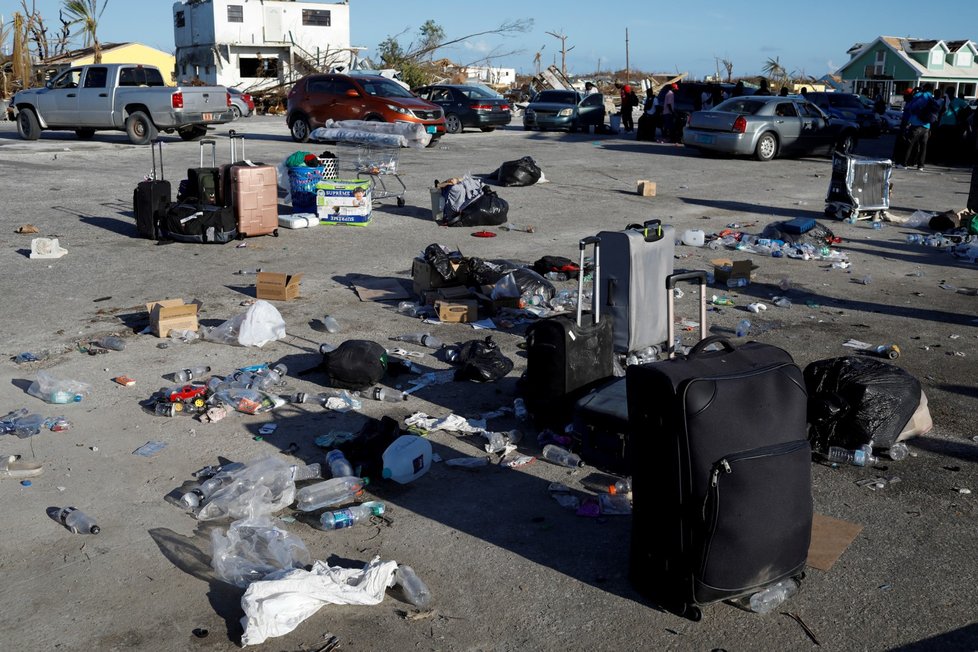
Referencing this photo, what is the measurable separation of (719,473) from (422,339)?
13.4ft

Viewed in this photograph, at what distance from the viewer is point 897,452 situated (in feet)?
17.4

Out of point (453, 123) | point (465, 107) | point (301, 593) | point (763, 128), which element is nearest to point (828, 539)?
point (301, 593)

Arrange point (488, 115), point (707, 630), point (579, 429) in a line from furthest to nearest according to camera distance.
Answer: point (488, 115) → point (579, 429) → point (707, 630)

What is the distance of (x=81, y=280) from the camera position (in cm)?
925

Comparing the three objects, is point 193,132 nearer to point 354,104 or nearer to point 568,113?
point 354,104

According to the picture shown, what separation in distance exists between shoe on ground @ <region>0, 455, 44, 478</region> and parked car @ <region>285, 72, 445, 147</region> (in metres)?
17.3

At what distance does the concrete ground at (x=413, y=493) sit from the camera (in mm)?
3703

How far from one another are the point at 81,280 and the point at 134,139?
540 inches

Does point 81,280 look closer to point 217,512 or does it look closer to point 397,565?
point 217,512

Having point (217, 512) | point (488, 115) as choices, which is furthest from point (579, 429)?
point (488, 115)

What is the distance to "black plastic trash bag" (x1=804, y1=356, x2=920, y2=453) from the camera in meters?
5.24

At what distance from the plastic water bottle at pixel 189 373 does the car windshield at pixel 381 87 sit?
16.6 metres

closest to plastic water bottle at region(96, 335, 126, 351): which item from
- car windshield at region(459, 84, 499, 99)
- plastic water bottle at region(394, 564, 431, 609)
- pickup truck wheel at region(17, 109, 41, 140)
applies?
plastic water bottle at region(394, 564, 431, 609)

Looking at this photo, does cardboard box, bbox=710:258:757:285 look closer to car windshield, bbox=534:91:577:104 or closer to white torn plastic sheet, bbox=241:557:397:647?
white torn plastic sheet, bbox=241:557:397:647
